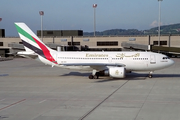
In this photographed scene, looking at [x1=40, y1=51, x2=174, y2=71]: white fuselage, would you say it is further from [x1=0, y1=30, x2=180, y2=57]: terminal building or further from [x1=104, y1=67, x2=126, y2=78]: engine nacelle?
[x1=0, y1=30, x2=180, y2=57]: terminal building

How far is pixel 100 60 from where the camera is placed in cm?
3688

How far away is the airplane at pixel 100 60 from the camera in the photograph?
35.2 metres

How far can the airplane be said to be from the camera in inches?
1384

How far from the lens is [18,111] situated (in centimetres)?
2009

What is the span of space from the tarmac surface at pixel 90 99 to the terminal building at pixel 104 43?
3937cm

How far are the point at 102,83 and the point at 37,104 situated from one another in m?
11.8

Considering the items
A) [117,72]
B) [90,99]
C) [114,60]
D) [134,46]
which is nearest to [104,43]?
[134,46]

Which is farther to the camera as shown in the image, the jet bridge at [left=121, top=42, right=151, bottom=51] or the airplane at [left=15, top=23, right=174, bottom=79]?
the jet bridge at [left=121, top=42, right=151, bottom=51]

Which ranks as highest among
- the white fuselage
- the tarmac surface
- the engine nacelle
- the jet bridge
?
the jet bridge

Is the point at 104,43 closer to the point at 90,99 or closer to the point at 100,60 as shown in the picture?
the point at 100,60

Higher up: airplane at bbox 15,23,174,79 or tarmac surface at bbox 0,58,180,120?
airplane at bbox 15,23,174,79

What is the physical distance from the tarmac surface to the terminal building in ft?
129

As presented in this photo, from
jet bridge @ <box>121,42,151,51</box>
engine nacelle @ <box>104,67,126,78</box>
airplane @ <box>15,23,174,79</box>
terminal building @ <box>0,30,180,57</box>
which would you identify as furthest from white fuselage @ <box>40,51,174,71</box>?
jet bridge @ <box>121,42,151,51</box>

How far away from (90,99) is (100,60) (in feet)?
44.4
